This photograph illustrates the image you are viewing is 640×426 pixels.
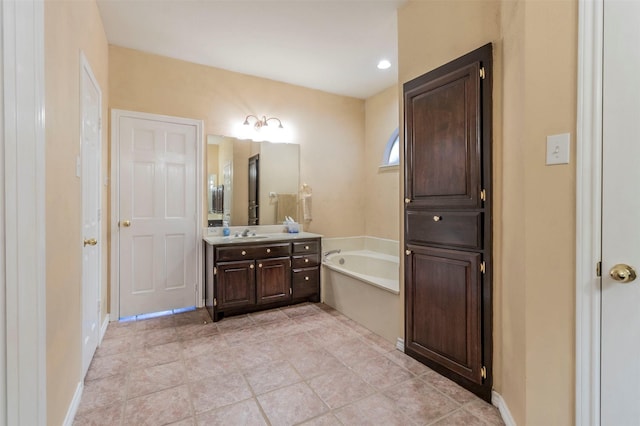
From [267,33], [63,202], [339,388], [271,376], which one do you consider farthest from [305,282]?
[267,33]

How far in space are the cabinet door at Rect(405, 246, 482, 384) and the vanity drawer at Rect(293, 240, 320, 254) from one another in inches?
56.4

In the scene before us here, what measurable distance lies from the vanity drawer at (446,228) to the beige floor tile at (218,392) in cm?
151

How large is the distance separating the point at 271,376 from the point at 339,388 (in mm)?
468

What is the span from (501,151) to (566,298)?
831 millimetres

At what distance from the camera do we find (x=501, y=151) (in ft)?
5.57

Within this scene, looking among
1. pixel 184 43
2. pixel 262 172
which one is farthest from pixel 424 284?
pixel 184 43

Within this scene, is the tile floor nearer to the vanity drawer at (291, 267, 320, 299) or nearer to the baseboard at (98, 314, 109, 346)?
→ the baseboard at (98, 314, 109, 346)

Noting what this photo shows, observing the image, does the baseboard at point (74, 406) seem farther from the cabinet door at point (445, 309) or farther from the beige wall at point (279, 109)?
the beige wall at point (279, 109)

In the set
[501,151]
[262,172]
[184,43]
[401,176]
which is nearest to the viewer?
[501,151]

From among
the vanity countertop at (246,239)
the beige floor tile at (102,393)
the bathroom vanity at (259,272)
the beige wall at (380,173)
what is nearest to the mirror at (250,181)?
the vanity countertop at (246,239)

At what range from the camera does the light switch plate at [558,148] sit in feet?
3.95

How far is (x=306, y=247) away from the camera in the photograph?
3520mm

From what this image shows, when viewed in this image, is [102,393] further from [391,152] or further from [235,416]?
[391,152]
